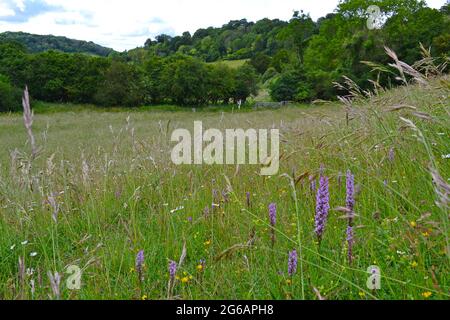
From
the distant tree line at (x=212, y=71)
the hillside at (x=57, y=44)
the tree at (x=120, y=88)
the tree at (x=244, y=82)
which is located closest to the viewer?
the distant tree line at (x=212, y=71)

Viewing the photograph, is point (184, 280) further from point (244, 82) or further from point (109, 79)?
point (244, 82)

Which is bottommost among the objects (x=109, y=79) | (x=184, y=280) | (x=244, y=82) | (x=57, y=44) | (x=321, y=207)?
(x=184, y=280)

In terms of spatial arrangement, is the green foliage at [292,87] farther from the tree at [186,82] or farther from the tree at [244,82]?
the tree at [186,82]

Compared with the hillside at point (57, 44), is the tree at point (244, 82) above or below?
below

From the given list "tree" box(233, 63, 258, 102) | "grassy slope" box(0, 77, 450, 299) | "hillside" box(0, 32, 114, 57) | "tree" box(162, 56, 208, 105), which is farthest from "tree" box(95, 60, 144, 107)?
"grassy slope" box(0, 77, 450, 299)

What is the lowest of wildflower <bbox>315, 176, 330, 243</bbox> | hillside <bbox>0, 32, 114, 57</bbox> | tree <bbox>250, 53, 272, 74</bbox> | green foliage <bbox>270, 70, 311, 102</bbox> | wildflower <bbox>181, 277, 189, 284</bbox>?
wildflower <bbox>181, 277, 189, 284</bbox>

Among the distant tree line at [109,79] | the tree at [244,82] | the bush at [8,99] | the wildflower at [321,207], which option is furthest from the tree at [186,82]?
the wildflower at [321,207]

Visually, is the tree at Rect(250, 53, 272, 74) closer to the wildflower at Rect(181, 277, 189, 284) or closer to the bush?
the bush

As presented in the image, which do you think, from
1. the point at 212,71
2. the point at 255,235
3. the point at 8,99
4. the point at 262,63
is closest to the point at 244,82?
the point at 212,71

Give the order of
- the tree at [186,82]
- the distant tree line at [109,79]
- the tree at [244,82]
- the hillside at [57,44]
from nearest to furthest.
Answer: the distant tree line at [109,79]
the tree at [186,82]
the tree at [244,82]
the hillside at [57,44]

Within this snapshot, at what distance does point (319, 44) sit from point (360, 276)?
49.3 meters

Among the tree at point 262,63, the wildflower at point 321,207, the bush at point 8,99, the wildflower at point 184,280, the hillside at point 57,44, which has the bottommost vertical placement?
the wildflower at point 184,280
